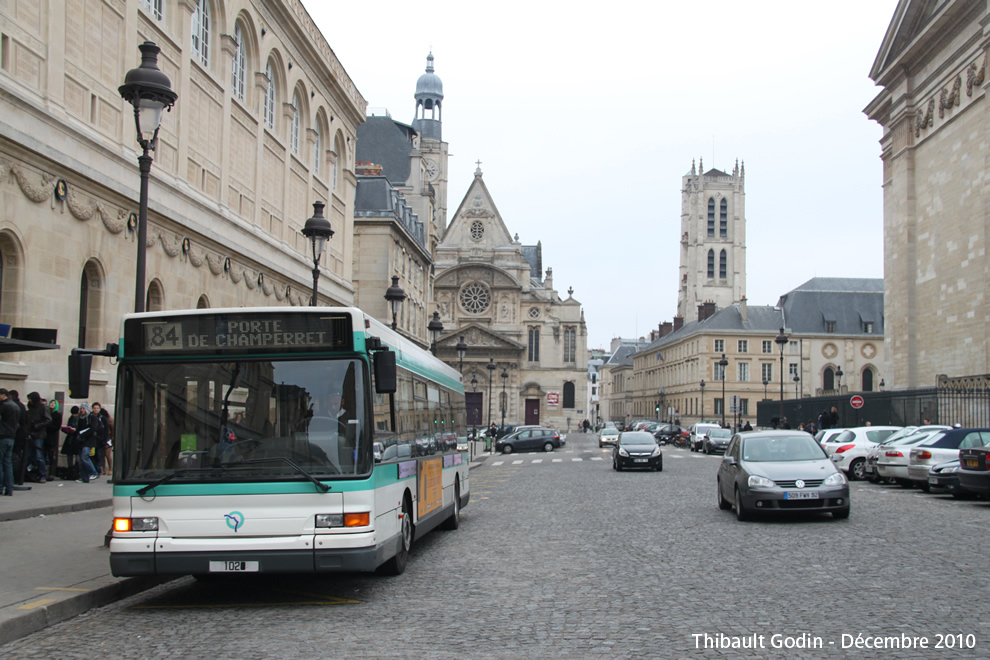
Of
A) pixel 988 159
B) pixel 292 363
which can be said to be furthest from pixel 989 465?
pixel 988 159

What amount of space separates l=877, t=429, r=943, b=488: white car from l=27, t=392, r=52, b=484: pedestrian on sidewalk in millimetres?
17058

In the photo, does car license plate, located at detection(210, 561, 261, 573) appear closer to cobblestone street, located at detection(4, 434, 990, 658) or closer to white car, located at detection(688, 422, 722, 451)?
cobblestone street, located at detection(4, 434, 990, 658)

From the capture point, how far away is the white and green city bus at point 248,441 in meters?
7.81

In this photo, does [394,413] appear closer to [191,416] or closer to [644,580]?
[191,416]

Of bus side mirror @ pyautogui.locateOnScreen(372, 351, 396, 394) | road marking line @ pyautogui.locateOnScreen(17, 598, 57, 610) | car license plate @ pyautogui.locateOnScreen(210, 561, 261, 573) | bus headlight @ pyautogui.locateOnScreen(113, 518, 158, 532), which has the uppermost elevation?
bus side mirror @ pyautogui.locateOnScreen(372, 351, 396, 394)

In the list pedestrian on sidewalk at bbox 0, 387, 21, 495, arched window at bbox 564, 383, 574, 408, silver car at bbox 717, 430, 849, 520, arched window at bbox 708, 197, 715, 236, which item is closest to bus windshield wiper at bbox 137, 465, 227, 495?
pedestrian on sidewalk at bbox 0, 387, 21, 495

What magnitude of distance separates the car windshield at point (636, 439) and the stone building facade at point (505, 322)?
5807 centimetres

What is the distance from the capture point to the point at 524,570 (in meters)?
9.66

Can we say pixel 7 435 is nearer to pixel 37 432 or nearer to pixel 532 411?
pixel 37 432

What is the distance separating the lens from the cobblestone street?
6.35 metres

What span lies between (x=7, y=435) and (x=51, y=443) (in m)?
3.90

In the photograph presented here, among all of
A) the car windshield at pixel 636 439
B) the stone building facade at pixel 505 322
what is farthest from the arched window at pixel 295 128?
the stone building facade at pixel 505 322

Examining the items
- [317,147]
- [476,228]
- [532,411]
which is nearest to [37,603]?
[317,147]

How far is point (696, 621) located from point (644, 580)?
6.15 feet
